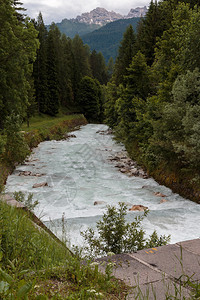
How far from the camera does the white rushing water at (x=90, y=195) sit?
877 cm

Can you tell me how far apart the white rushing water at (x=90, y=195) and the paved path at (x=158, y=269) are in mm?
2204

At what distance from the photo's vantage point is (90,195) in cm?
1234

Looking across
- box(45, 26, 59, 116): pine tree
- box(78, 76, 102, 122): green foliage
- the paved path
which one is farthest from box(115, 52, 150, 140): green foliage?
box(78, 76, 102, 122): green foliage

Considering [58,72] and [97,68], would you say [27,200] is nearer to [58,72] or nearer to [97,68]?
[58,72]

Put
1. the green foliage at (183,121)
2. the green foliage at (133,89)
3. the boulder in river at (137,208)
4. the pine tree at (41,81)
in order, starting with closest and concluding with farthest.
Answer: the boulder in river at (137,208)
the green foliage at (183,121)
the green foliage at (133,89)
the pine tree at (41,81)

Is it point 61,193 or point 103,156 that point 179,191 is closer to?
point 61,193

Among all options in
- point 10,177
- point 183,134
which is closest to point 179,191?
point 183,134

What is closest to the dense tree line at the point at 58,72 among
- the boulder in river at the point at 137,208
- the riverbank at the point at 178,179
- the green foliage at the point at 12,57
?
the green foliage at the point at 12,57

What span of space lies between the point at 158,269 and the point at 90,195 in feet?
30.3

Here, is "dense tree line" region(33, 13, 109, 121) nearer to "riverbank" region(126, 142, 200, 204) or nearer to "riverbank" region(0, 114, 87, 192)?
"riverbank" region(0, 114, 87, 192)

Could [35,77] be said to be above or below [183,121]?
above

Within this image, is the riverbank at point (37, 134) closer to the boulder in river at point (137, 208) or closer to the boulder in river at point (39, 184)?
the boulder in river at point (39, 184)

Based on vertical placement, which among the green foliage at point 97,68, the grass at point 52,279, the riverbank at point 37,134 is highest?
the green foliage at point 97,68

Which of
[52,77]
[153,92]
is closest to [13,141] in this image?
[153,92]
